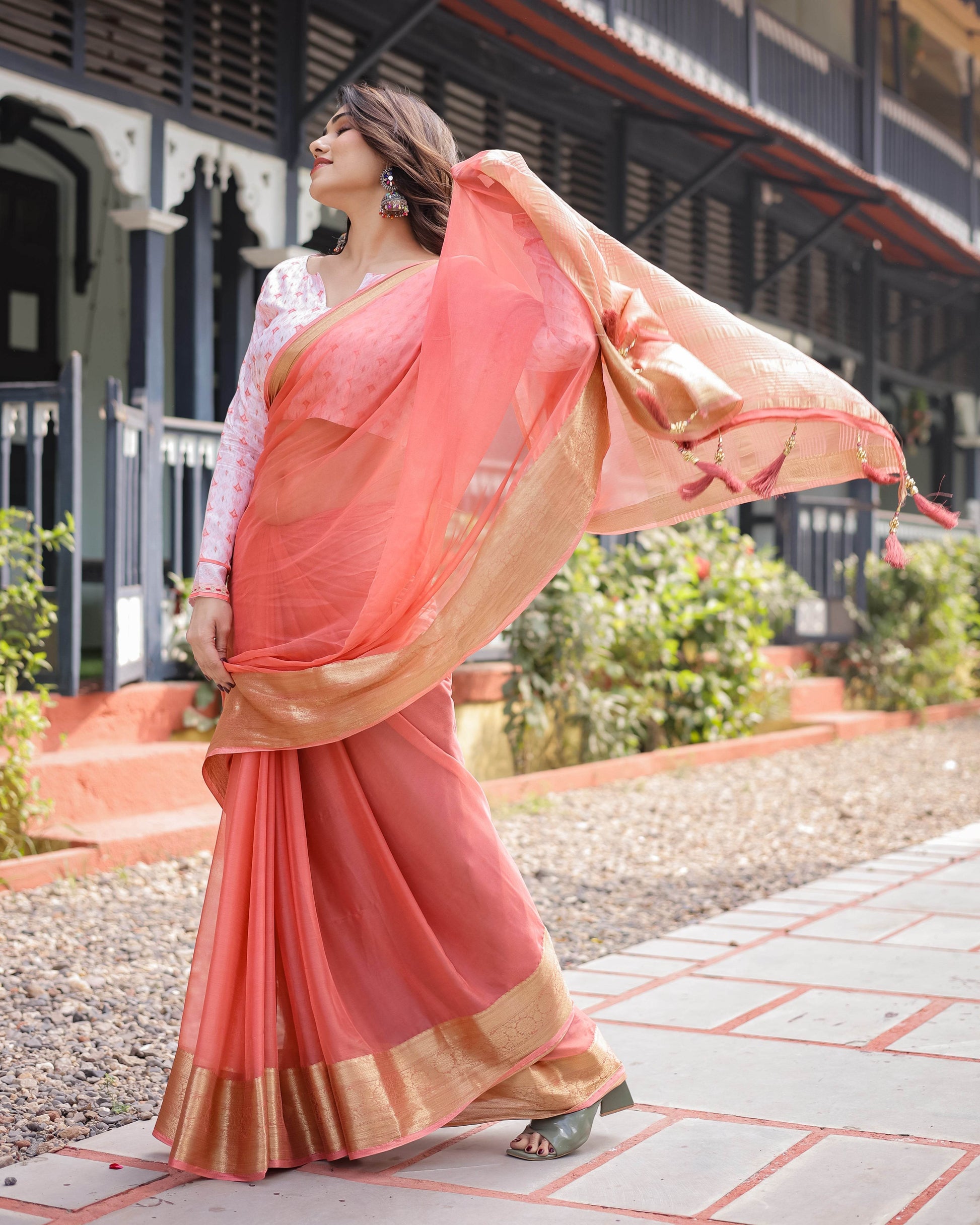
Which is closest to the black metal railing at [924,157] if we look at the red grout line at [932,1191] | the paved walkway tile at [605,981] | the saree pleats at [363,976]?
the paved walkway tile at [605,981]

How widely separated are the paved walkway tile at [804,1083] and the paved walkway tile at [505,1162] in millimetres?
132

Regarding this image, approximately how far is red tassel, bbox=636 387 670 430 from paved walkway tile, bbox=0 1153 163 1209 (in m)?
1.43

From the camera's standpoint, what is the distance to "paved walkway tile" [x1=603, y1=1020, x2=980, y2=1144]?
2.52m

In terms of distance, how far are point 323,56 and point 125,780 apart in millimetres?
3976

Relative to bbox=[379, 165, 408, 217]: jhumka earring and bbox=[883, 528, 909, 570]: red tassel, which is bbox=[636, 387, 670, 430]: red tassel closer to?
bbox=[883, 528, 909, 570]: red tassel

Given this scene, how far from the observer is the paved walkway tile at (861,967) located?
11.4 feet

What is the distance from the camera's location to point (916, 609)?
1117 centimetres

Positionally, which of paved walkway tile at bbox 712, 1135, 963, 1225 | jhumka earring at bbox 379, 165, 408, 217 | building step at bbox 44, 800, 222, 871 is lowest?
paved walkway tile at bbox 712, 1135, 963, 1225

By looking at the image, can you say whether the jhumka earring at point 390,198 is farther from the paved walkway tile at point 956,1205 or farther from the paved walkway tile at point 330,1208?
the paved walkway tile at point 956,1205

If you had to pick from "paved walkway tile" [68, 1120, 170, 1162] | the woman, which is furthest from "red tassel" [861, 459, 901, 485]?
"paved walkway tile" [68, 1120, 170, 1162]

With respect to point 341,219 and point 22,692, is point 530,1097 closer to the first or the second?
point 22,692

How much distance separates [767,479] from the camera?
2.44 meters

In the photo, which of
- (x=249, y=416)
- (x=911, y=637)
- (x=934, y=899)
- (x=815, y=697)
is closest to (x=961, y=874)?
(x=934, y=899)

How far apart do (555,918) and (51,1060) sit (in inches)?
67.6
